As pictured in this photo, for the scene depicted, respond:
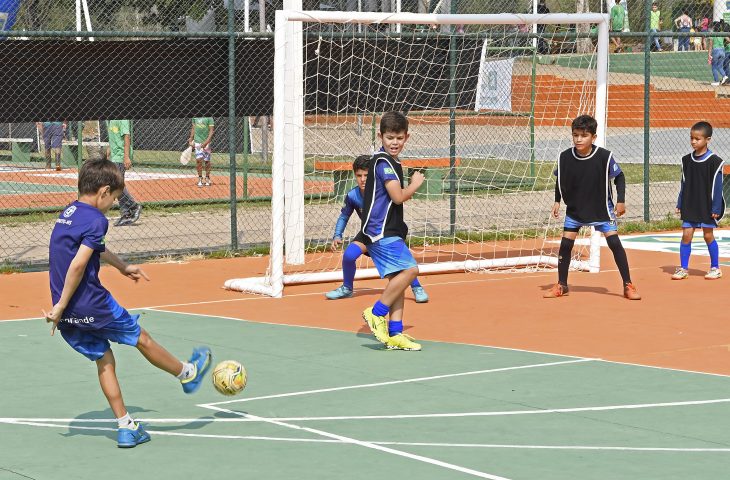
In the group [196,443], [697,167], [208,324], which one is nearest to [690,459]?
[196,443]

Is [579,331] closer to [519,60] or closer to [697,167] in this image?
[697,167]

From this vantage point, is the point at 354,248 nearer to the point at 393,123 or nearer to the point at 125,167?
the point at 393,123

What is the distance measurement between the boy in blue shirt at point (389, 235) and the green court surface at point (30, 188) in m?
13.8

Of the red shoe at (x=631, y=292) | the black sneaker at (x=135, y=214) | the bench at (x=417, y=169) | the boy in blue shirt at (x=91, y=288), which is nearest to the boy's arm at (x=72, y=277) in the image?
the boy in blue shirt at (x=91, y=288)

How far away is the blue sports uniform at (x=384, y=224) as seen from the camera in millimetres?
9891

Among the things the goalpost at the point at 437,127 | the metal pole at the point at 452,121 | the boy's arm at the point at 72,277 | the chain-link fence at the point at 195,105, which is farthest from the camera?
the metal pole at the point at 452,121

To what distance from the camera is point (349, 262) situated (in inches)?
483

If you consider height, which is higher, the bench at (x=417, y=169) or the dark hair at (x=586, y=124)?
the dark hair at (x=586, y=124)

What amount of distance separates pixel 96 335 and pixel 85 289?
11.6 inches

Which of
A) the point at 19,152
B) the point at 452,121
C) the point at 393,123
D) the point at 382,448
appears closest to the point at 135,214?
the point at 452,121

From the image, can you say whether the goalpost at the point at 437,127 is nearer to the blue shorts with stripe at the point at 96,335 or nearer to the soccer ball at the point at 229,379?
the soccer ball at the point at 229,379

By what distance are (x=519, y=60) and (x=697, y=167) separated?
6.33 m

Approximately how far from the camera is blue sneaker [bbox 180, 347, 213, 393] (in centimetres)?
752

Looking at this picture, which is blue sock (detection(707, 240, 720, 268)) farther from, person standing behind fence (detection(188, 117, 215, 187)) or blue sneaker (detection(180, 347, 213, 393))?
person standing behind fence (detection(188, 117, 215, 187))
